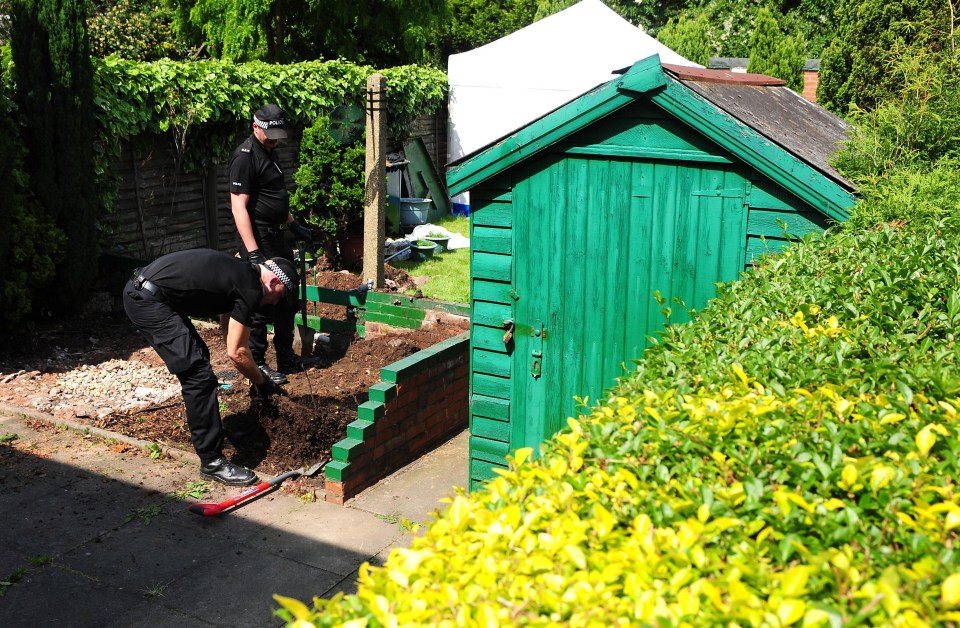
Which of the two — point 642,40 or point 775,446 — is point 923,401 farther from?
point 642,40

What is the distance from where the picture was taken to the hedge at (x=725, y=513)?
176cm

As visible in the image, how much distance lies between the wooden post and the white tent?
22.5 ft

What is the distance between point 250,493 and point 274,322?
97.4 inches

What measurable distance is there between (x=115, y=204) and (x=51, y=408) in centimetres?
396

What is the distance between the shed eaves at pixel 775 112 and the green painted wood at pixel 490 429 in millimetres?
2577

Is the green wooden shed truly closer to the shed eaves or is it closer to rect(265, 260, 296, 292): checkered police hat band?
the shed eaves

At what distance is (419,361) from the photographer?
663 centimetres

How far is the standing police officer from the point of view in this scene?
24.8ft

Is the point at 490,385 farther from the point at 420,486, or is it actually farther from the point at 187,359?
the point at 187,359

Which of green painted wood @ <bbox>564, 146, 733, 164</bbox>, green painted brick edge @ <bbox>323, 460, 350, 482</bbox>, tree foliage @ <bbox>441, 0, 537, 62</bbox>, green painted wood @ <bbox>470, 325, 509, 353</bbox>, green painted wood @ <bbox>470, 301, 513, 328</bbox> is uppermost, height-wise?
tree foliage @ <bbox>441, 0, 537, 62</bbox>

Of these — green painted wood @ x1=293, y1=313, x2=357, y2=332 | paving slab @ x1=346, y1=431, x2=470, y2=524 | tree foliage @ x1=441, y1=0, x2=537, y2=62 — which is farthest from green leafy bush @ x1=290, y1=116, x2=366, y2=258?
tree foliage @ x1=441, y1=0, x2=537, y2=62

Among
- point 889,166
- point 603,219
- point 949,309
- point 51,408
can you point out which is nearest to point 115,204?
point 51,408

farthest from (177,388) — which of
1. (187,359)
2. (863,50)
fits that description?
(863,50)

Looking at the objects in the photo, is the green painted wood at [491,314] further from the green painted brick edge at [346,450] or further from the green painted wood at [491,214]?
the green painted brick edge at [346,450]
